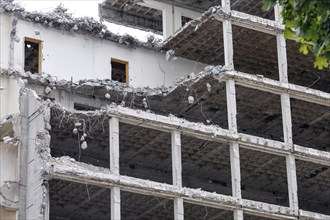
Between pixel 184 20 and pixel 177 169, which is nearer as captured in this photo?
pixel 177 169

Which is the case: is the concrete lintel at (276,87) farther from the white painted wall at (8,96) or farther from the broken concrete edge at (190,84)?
the white painted wall at (8,96)

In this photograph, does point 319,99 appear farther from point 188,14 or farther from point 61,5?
point 61,5

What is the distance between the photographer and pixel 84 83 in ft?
152

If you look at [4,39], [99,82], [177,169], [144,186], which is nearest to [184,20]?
[99,82]

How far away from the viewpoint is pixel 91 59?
47.9m

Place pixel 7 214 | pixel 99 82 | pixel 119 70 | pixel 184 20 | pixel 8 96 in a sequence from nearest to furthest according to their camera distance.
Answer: pixel 7 214 → pixel 8 96 → pixel 99 82 → pixel 119 70 → pixel 184 20

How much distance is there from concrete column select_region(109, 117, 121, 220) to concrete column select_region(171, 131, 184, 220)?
2405mm

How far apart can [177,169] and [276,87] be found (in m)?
5.94

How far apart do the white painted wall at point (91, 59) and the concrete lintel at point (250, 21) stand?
3.64m

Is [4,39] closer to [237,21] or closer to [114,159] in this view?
[114,159]

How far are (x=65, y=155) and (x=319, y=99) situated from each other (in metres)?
10.6

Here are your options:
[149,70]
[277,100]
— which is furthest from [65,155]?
[277,100]

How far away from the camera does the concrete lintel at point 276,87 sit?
153ft

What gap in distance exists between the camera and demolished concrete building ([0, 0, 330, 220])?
4281 cm
